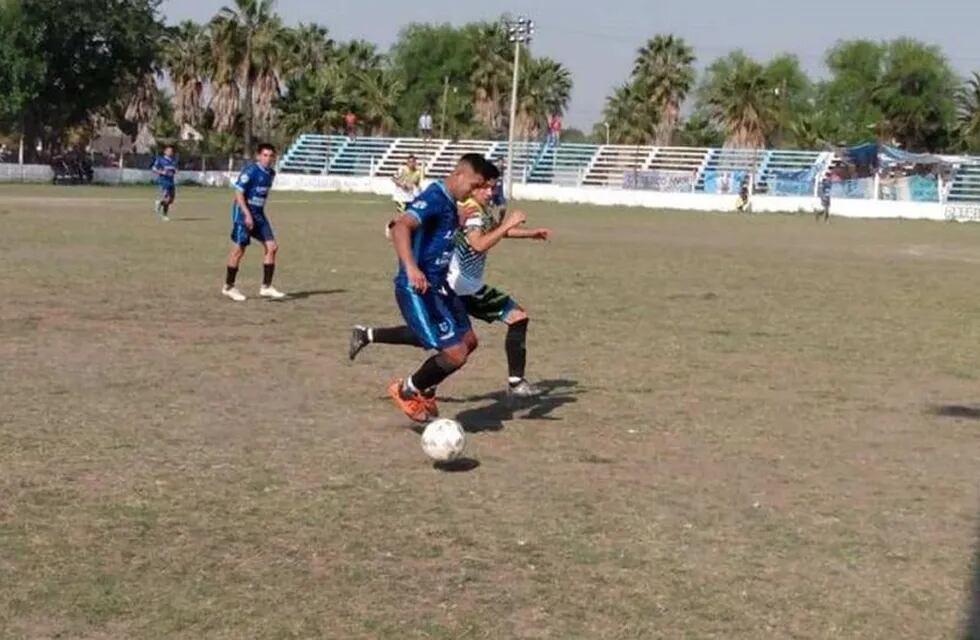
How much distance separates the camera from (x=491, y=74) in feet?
331

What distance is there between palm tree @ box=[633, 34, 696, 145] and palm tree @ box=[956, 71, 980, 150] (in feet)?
68.2

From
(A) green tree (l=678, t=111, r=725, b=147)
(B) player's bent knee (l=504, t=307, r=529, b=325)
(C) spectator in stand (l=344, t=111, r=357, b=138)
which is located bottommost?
(B) player's bent knee (l=504, t=307, r=529, b=325)

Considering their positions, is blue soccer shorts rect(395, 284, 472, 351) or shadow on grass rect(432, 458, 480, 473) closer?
shadow on grass rect(432, 458, 480, 473)

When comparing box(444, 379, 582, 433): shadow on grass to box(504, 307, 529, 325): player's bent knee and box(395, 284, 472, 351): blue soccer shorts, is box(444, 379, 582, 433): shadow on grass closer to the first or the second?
box(504, 307, 529, 325): player's bent knee

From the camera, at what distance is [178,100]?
90.5m

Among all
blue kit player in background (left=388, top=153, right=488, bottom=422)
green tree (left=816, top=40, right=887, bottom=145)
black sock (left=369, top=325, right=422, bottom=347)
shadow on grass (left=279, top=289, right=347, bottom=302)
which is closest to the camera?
blue kit player in background (left=388, top=153, right=488, bottom=422)

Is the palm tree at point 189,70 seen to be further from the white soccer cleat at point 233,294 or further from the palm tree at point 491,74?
the white soccer cleat at point 233,294

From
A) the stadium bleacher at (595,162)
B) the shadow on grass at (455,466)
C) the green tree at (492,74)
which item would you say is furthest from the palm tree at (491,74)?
the shadow on grass at (455,466)

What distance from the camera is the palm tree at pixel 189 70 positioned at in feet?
282

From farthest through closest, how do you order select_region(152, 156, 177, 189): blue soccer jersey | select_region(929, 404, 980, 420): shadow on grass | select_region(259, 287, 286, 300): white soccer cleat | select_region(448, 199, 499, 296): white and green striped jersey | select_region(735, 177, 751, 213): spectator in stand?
select_region(735, 177, 751, 213): spectator in stand
select_region(152, 156, 177, 189): blue soccer jersey
select_region(259, 287, 286, 300): white soccer cleat
select_region(929, 404, 980, 420): shadow on grass
select_region(448, 199, 499, 296): white and green striped jersey

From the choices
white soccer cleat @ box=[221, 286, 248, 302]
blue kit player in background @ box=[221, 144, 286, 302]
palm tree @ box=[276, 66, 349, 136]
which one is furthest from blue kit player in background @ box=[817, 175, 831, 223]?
white soccer cleat @ box=[221, 286, 248, 302]

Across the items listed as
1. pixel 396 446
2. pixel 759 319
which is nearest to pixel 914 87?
pixel 759 319

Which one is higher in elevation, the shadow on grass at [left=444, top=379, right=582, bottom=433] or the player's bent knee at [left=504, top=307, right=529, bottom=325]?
the player's bent knee at [left=504, top=307, right=529, bottom=325]

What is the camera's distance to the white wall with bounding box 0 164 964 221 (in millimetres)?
60312
